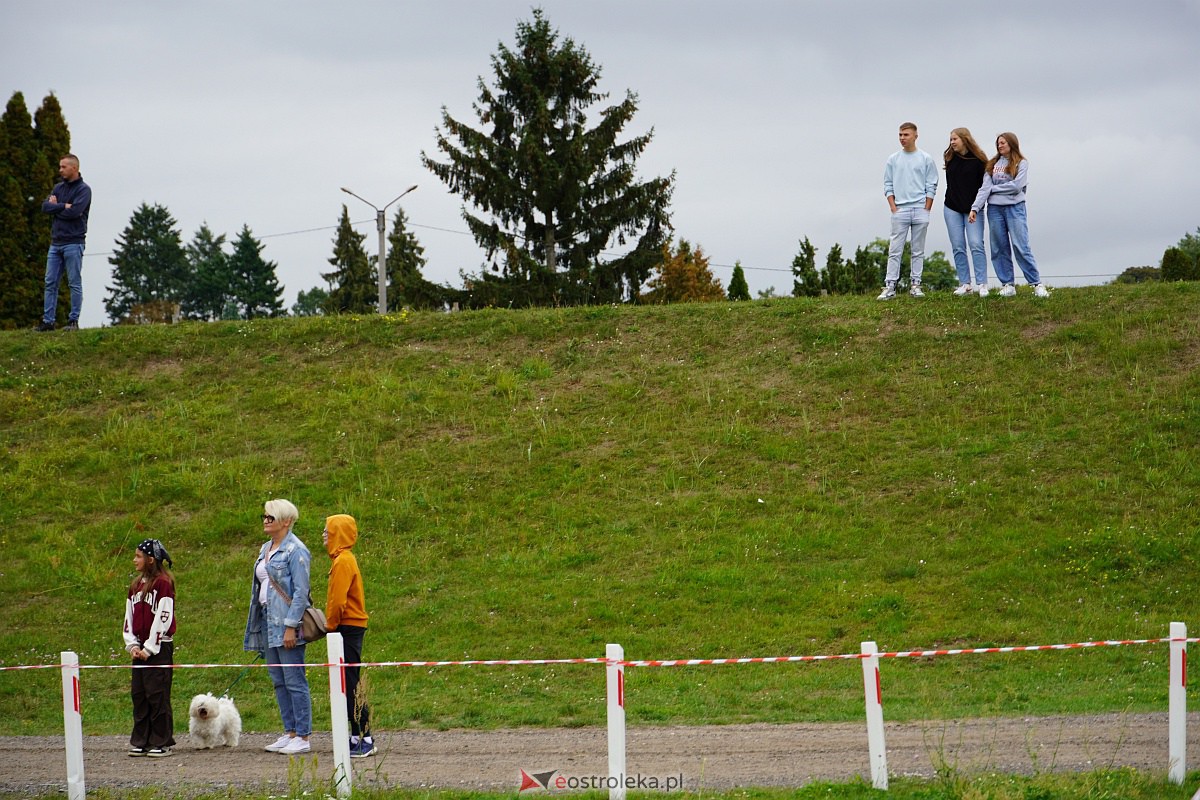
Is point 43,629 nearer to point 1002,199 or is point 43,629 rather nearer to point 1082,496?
point 1082,496

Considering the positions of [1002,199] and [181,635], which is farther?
[1002,199]

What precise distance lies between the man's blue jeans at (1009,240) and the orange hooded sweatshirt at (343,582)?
1401 cm

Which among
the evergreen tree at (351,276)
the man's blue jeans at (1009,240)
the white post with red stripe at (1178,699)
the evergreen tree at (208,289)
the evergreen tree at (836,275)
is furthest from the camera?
the evergreen tree at (208,289)

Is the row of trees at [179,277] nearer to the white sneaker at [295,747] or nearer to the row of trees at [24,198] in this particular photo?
the row of trees at [24,198]

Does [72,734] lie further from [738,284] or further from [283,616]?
[738,284]

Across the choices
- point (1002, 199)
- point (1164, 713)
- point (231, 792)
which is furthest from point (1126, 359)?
point (231, 792)

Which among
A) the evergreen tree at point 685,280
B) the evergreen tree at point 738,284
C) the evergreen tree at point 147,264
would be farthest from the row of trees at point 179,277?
the evergreen tree at point 738,284

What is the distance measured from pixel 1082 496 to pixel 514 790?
9982mm

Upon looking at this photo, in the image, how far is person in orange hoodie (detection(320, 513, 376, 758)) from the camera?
9430 millimetres

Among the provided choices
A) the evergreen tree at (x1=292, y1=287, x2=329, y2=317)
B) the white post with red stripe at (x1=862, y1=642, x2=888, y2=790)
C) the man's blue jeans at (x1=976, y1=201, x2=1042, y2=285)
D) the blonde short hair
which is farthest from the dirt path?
the evergreen tree at (x1=292, y1=287, x2=329, y2=317)

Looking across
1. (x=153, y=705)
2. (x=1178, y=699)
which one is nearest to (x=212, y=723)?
(x=153, y=705)

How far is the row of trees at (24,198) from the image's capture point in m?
36.9

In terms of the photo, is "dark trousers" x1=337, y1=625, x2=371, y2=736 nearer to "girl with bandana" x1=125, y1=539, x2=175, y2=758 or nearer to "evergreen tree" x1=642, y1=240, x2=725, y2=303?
"girl with bandana" x1=125, y1=539, x2=175, y2=758

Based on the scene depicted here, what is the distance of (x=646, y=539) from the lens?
51.8 ft
